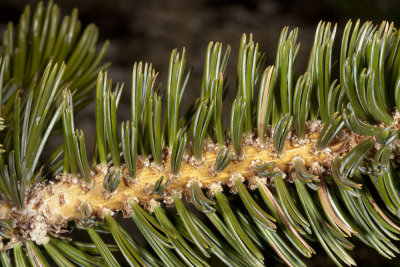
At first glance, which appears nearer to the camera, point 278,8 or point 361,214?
point 361,214

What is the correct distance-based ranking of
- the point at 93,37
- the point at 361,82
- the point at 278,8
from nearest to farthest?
the point at 361,82
the point at 93,37
the point at 278,8

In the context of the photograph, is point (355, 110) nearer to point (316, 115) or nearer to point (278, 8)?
point (316, 115)

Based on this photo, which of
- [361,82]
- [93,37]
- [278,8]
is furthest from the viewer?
[278,8]

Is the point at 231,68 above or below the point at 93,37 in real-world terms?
above

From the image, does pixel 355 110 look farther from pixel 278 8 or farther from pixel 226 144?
pixel 278 8

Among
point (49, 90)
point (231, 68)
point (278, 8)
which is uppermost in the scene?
point (278, 8)

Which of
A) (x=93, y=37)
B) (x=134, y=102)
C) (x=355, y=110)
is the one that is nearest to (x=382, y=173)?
(x=355, y=110)

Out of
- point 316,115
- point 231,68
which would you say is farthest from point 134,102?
point 231,68
